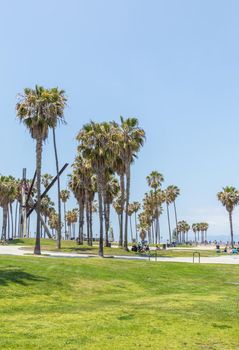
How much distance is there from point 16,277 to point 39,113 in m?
20.5

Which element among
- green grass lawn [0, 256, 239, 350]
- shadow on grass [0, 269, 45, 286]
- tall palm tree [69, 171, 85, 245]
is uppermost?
tall palm tree [69, 171, 85, 245]

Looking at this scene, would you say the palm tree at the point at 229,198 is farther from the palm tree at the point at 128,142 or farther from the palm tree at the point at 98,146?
the palm tree at the point at 98,146

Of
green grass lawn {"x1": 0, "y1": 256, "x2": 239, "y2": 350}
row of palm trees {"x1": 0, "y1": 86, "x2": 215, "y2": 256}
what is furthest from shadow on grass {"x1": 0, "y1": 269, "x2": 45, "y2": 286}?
row of palm trees {"x1": 0, "y1": 86, "x2": 215, "y2": 256}

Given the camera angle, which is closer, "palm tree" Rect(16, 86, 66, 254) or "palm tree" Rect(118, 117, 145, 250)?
"palm tree" Rect(16, 86, 66, 254)

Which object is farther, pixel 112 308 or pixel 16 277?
pixel 16 277

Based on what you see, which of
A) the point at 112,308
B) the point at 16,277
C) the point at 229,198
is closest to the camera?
the point at 112,308

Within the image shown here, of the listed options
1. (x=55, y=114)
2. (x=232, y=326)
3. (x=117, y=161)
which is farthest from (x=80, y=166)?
(x=232, y=326)

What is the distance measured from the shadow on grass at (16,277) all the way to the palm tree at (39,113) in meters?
16.4

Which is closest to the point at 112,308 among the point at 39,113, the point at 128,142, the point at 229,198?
the point at 39,113

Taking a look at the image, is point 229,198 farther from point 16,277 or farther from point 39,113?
point 16,277

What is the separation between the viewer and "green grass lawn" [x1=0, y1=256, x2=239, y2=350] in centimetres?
1006

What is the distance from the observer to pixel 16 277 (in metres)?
19.1

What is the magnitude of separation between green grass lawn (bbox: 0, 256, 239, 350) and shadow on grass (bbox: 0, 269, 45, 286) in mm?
41

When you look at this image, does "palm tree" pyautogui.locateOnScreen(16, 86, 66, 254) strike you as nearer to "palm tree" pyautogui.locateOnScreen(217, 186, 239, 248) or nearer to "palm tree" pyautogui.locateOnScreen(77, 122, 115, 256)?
"palm tree" pyautogui.locateOnScreen(77, 122, 115, 256)
